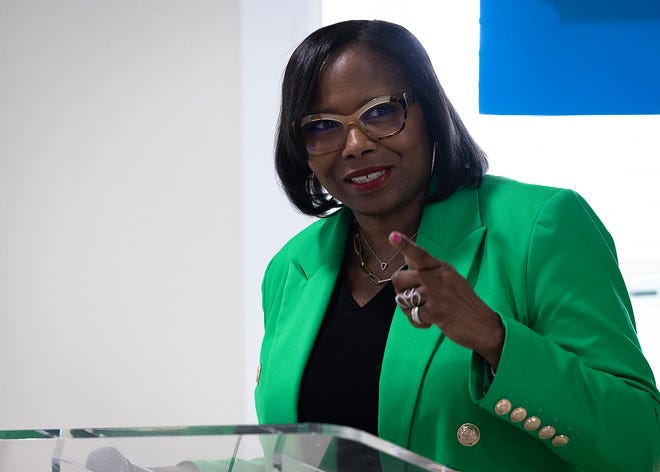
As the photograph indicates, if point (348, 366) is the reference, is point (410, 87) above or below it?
above

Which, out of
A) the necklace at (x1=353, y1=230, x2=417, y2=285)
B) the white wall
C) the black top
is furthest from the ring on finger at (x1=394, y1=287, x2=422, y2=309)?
the white wall

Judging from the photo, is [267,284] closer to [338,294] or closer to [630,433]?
[338,294]

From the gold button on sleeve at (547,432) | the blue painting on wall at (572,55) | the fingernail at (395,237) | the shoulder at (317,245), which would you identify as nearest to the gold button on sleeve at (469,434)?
the gold button on sleeve at (547,432)

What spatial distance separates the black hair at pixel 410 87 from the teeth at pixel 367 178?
0.38ft

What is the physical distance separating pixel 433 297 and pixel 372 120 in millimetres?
459

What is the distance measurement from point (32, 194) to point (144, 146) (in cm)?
44

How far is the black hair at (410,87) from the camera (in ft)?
5.17

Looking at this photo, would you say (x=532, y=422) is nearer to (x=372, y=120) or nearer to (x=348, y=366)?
(x=348, y=366)

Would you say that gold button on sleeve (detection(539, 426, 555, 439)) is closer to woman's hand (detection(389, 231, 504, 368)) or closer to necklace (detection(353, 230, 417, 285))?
woman's hand (detection(389, 231, 504, 368))

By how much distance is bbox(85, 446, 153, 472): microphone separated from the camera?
0.87 m

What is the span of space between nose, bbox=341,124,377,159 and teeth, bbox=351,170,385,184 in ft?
0.14

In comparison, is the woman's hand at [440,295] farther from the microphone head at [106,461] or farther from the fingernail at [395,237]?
the microphone head at [106,461]

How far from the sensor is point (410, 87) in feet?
5.15

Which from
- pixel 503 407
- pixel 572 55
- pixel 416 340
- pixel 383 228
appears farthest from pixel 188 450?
pixel 572 55
